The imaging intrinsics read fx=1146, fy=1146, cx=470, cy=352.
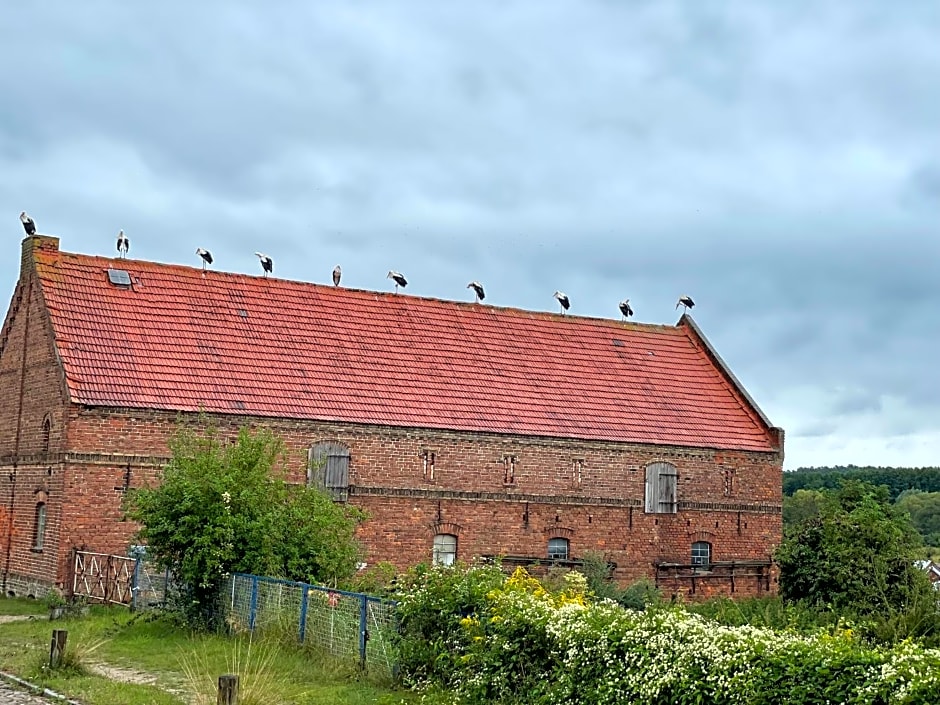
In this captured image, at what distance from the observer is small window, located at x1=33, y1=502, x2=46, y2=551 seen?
93.5ft

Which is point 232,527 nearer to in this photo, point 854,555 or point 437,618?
point 437,618

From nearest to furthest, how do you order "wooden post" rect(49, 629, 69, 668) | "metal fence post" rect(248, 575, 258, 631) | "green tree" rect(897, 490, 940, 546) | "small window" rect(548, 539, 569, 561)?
"wooden post" rect(49, 629, 69, 668) → "metal fence post" rect(248, 575, 258, 631) → "small window" rect(548, 539, 569, 561) → "green tree" rect(897, 490, 940, 546)

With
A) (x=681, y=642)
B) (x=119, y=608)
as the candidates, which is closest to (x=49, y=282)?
(x=119, y=608)

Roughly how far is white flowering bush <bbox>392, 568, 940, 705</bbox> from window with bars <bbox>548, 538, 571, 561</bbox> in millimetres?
17854

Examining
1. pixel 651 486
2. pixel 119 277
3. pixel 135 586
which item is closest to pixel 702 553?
pixel 651 486

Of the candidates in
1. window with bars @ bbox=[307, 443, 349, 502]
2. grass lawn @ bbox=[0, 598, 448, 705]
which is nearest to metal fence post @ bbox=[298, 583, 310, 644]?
grass lawn @ bbox=[0, 598, 448, 705]

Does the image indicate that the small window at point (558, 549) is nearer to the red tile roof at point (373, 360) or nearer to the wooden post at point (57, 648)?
the red tile roof at point (373, 360)

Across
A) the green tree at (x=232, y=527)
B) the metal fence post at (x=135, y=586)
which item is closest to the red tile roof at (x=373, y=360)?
the metal fence post at (x=135, y=586)

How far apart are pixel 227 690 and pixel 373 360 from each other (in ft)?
69.3

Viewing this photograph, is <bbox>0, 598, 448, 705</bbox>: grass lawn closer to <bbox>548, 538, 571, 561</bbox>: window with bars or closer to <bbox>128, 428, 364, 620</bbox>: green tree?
<bbox>128, 428, 364, 620</bbox>: green tree

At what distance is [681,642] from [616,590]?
18198 mm

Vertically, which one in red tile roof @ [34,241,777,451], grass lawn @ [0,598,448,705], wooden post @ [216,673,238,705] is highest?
red tile roof @ [34,241,777,451]

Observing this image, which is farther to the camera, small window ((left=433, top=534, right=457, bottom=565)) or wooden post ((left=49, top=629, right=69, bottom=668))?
small window ((left=433, top=534, right=457, bottom=565))

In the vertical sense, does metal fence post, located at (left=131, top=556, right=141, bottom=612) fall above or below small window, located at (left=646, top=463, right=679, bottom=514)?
below
